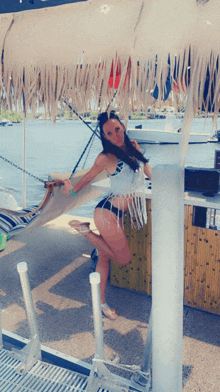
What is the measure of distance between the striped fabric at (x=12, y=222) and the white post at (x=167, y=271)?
1.97 metres

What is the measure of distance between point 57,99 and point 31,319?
1282mm

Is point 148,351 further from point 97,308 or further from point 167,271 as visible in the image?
point 167,271

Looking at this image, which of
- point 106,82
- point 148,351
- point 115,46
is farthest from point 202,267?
point 115,46

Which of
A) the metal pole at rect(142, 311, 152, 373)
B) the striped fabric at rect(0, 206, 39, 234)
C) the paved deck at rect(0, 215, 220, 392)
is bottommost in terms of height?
the paved deck at rect(0, 215, 220, 392)

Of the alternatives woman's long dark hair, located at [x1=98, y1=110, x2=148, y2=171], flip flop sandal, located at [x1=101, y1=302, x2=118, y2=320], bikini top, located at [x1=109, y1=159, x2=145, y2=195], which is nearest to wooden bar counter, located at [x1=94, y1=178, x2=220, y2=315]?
bikini top, located at [x1=109, y1=159, x2=145, y2=195]

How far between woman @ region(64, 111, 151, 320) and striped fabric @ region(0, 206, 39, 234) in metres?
0.83

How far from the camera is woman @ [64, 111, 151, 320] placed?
2639 mm

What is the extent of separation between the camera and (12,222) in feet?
11.4

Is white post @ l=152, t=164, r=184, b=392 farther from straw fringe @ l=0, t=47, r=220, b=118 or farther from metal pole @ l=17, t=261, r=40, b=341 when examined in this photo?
metal pole @ l=17, t=261, r=40, b=341

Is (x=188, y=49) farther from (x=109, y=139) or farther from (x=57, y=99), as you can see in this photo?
(x=109, y=139)

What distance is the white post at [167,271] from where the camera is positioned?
1502 mm

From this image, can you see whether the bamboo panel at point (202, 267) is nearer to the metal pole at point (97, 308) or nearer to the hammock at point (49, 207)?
the hammock at point (49, 207)

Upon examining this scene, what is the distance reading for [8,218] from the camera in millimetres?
3498

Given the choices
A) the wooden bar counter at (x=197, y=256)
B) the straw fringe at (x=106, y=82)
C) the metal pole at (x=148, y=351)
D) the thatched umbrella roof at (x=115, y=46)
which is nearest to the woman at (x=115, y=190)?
the wooden bar counter at (x=197, y=256)
